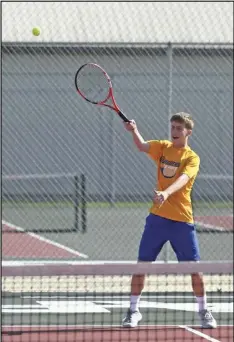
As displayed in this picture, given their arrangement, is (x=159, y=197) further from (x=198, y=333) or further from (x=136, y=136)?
(x=198, y=333)

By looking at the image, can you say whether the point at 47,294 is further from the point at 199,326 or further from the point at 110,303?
the point at 199,326

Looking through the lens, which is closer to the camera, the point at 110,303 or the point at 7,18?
the point at 110,303

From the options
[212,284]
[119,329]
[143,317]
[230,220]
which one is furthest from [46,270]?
[230,220]

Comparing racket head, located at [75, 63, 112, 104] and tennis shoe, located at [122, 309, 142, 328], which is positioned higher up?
racket head, located at [75, 63, 112, 104]

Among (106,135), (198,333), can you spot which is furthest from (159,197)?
(106,135)

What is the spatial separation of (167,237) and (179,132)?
0.79 meters

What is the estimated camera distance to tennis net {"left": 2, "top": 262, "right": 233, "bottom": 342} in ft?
28.9

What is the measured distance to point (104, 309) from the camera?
1002 centimetres

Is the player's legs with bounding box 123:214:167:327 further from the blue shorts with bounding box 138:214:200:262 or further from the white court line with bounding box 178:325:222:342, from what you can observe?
the white court line with bounding box 178:325:222:342

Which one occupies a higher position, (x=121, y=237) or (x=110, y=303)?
(x=121, y=237)

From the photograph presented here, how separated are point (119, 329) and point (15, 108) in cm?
1028

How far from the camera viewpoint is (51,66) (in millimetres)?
18922

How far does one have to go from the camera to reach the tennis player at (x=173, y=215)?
9031 millimetres

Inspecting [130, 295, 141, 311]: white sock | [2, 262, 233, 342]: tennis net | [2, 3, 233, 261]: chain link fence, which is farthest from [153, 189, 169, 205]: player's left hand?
[2, 3, 233, 261]: chain link fence
